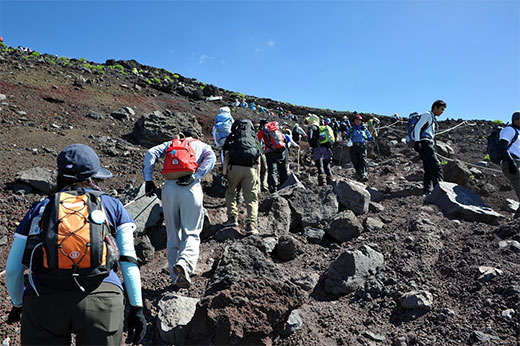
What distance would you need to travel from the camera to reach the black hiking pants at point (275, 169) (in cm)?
805

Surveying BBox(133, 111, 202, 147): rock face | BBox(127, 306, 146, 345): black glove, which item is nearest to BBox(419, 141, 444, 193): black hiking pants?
BBox(127, 306, 146, 345): black glove

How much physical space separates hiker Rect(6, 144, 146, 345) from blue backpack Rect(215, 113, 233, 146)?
13.7ft

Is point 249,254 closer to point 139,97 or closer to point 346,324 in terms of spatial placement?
point 346,324

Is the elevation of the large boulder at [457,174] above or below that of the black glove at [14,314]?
above

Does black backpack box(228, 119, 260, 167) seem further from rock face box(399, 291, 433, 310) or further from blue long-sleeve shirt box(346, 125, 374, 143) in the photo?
blue long-sleeve shirt box(346, 125, 374, 143)

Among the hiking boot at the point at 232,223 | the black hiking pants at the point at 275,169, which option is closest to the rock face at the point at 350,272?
the hiking boot at the point at 232,223

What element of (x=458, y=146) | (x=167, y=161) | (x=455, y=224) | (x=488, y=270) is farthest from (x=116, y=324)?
(x=458, y=146)

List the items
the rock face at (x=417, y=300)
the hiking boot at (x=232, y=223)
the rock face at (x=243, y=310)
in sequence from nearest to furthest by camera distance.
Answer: the rock face at (x=243, y=310) → the rock face at (x=417, y=300) → the hiking boot at (x=232, y=223)

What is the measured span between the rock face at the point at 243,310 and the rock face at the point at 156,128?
407 inches

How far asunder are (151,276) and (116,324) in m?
2.70

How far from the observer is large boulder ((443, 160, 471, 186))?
7.66 metres

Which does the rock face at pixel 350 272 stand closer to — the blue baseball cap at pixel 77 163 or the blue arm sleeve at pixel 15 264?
the blue baseball cap at pixel 77 163

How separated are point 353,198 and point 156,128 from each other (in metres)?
8.77

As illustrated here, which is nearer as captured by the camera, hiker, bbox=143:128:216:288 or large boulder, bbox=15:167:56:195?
hiker, bbox=143:128:216:288
